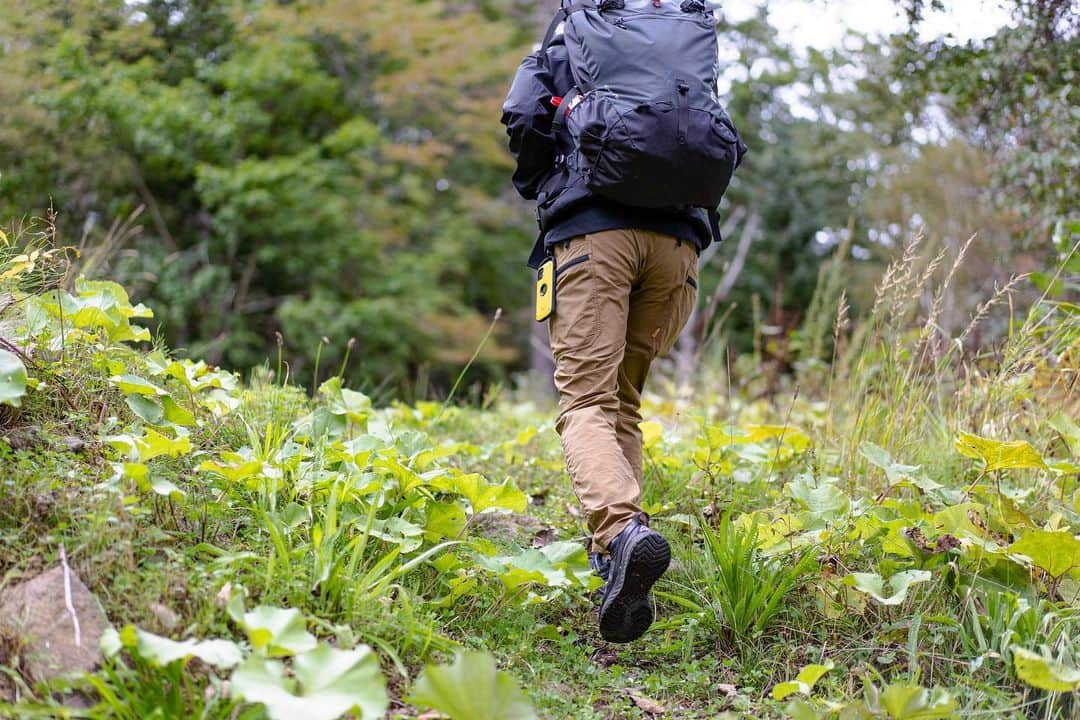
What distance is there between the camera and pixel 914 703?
192cm

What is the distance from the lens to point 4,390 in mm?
2141

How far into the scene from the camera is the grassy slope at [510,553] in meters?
2.17

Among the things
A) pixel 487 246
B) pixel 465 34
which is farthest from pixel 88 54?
pixel 487 246

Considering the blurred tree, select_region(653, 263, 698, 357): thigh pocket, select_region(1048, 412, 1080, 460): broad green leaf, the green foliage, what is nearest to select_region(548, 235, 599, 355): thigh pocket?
select_region(653, 263, 698, 357): thigh pocket

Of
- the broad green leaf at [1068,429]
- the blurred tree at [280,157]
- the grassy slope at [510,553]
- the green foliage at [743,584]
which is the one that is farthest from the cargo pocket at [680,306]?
the blurred tree at [280,157]

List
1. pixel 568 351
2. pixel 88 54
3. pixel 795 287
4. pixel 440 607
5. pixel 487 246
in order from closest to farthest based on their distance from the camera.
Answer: pixel 440 607 < pixel 568 351 < pixel 88 54 < pixel 487 246 < pixel 795 287

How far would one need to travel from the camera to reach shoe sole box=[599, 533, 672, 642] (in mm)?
2312

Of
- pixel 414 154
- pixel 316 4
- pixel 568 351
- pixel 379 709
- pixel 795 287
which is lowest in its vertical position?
pixel 795 287

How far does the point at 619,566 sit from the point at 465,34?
11.3 meters

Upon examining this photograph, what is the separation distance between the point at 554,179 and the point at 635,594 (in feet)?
4.09

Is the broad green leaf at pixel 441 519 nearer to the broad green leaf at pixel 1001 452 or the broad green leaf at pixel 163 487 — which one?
the broad green leaf at pixel 163 487

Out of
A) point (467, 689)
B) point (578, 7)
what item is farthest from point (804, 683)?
point (578, 7)

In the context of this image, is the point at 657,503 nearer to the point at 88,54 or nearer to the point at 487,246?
the point at 88,54

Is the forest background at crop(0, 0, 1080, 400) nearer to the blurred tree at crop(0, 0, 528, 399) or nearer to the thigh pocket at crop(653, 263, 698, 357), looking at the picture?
the blurred tree at crop(0, 0, 528, 399)
